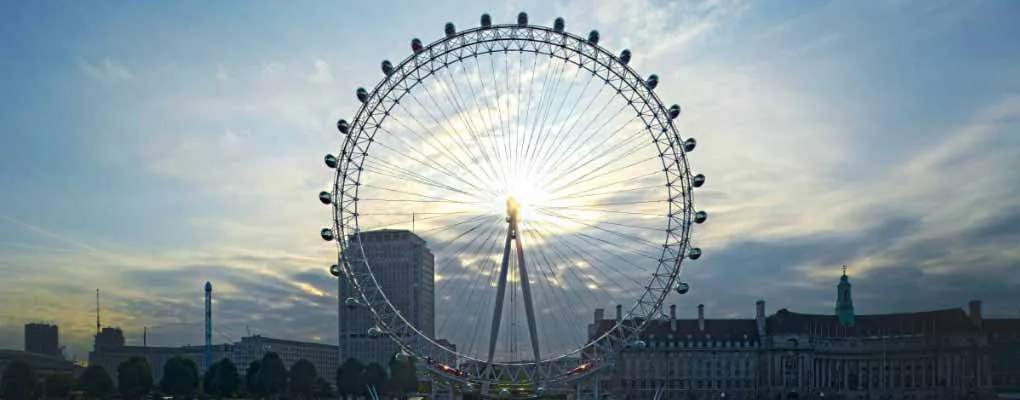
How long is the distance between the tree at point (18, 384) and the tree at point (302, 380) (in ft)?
103

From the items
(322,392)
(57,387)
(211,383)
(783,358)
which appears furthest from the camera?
(783,358)

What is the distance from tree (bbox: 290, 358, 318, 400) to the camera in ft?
415

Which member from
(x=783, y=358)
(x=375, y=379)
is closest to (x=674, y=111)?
(x=375, y=379)

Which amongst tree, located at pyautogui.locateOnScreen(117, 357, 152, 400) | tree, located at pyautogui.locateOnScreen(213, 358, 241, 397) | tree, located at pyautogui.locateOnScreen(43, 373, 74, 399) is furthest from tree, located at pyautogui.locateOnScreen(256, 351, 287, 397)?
tree, located at pyautogui.locateOnScreen(43, 373, 74, 399)

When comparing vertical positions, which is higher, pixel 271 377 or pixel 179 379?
pixel 179 379

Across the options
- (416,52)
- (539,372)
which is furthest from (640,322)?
(416,52)

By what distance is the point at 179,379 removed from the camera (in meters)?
117

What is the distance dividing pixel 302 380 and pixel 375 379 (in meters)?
10.1

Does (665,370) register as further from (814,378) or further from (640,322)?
(640,322)

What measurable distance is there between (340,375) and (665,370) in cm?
5349

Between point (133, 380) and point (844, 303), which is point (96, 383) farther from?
point (844, 303)

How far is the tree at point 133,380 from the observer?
382 feet

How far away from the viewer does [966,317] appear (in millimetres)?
141500

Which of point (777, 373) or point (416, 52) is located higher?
point (416, 52)
